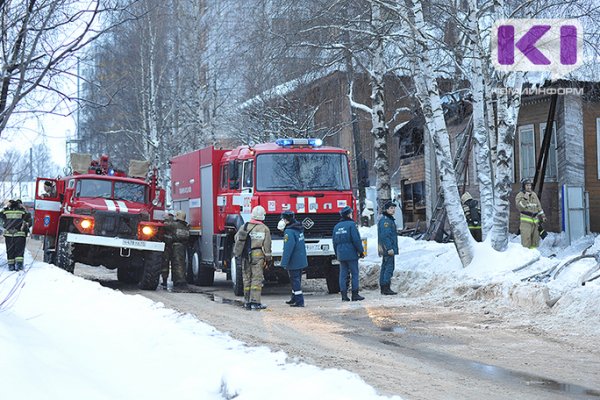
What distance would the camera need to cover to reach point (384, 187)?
77.2 feet

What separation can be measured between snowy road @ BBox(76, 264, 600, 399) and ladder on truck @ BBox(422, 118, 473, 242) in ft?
30.9

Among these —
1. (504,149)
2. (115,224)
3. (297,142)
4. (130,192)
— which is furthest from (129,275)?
(504,149)

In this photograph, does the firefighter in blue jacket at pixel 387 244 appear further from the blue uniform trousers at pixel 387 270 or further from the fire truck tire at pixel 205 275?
the fire truck tire at pixel 205 275

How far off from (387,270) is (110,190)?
6.90 metres

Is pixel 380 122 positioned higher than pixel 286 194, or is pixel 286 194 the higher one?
pixel 380 122

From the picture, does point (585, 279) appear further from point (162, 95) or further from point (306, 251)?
point (162, 95)

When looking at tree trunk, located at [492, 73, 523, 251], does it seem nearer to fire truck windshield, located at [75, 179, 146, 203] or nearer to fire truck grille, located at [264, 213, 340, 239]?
fire truck grille, located at [264, 213, 340, 239]

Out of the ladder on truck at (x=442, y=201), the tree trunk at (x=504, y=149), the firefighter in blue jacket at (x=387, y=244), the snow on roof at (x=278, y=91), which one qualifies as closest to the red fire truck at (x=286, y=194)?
the firefighter in blue jacket at (x=387, y=244)

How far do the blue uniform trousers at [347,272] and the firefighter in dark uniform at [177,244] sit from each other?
16.9 ft

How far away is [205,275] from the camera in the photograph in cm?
2031

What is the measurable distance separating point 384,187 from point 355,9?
18.2 ft

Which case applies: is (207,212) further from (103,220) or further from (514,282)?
(514,282)

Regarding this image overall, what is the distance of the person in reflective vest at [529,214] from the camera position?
754 inches

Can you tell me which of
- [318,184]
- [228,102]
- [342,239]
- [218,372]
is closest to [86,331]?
[218,372]
